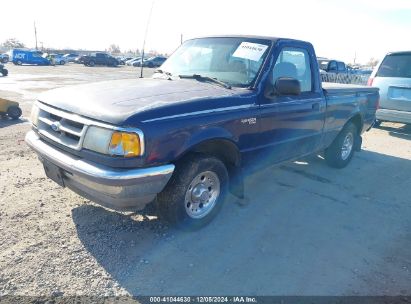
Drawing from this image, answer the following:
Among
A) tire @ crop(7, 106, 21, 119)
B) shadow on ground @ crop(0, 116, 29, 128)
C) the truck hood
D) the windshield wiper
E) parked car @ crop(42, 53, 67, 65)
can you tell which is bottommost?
parked car @ crop(42, 53, 67, 65)

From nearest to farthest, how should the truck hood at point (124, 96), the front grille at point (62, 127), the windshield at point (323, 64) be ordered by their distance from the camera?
the truck hood at point (124, 96), the front grille at point (62, 127), the windshield at point (323, 64)

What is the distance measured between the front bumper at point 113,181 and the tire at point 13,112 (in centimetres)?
620

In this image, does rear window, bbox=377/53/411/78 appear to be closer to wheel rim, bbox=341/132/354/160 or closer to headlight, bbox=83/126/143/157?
wheel rim, bbox=341/132/354/160

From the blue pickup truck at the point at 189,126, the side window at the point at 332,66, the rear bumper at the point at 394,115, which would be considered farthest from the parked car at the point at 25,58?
the blue pickup truck at the point at 189,126

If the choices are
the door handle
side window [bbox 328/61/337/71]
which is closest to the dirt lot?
the door handle

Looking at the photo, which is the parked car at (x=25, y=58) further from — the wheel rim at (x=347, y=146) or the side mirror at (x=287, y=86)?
the side mirror at (x=287, y=86)

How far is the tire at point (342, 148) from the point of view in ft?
18.8

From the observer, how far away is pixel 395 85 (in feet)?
25.9

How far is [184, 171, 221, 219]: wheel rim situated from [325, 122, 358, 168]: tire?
2.90 metres

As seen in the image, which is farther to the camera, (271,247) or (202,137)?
(271,247)

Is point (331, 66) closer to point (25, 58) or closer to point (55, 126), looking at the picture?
point (55, 126)

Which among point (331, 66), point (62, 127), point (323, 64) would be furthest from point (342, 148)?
point (331, 66)

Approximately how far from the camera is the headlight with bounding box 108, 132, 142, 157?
9.09 feet

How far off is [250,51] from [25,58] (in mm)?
45637
